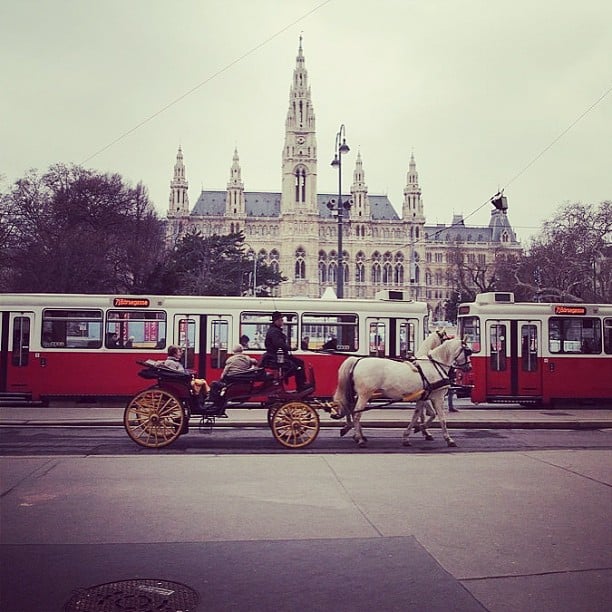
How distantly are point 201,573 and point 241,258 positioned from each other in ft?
178

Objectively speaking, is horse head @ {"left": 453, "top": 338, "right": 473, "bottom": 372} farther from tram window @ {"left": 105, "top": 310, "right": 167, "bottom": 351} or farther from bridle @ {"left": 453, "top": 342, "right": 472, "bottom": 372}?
tram window @ {"left": 105, "top": 310, "right": 167, "bottom": 351}

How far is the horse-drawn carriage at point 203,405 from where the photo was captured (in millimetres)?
10039

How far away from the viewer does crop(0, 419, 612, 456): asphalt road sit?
997cm

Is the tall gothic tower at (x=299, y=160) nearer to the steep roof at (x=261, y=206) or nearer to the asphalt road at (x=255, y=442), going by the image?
the steep roof at (x=261, y=206)

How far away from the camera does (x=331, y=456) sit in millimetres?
9406

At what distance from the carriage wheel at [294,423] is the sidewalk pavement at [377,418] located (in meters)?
3.07

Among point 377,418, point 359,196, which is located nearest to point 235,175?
point 359,196

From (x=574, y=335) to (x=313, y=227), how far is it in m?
117

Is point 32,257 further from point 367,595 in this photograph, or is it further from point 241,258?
point 367,595

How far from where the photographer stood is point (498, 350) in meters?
18.1

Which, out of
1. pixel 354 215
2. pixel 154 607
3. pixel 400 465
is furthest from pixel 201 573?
pixel 354 215

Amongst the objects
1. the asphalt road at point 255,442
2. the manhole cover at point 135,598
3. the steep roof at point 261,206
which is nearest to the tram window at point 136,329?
the asphalt road at point 255,442

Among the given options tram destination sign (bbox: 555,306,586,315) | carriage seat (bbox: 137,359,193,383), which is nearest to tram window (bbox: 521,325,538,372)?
tram destination sign (bbox: 555,306,586,315)

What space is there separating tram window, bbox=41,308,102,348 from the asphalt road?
171 inches
